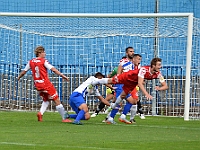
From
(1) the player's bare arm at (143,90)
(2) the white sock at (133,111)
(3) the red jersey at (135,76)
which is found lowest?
(2) the white sock at (133,111)

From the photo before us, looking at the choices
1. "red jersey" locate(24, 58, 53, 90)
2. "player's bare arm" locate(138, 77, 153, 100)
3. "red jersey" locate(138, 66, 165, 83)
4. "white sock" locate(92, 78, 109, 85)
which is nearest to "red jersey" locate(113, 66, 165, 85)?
"red jersey" locate(138, 66, 165, 83)

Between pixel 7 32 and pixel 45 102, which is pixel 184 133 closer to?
pixel 45 102

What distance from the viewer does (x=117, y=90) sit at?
1908 cm

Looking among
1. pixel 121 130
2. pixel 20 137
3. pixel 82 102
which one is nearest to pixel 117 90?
pixel 82 102

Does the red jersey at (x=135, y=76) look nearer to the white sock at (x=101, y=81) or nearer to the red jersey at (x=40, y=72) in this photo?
the white sock at (x=101, y=81)

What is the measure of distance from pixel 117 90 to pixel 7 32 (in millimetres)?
7317

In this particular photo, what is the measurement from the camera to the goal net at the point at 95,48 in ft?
75.2

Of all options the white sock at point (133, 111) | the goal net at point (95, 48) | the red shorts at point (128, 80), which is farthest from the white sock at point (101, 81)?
the goal net at point (95, 48)

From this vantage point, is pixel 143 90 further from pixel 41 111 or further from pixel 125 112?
pixel 41 111

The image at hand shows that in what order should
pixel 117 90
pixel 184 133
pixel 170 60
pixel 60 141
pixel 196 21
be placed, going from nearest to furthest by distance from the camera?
pixel 60 141 < pixel 184 133 < pixel 117 90 < pixel 196 21 < pixel 170 60

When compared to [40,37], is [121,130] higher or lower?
lower

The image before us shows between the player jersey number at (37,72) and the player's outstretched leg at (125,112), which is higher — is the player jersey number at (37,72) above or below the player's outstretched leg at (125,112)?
above

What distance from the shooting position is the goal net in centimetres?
2291

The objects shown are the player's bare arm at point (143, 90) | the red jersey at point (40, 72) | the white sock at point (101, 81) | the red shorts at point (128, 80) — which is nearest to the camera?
the player's bare arm at point (143, 90)
